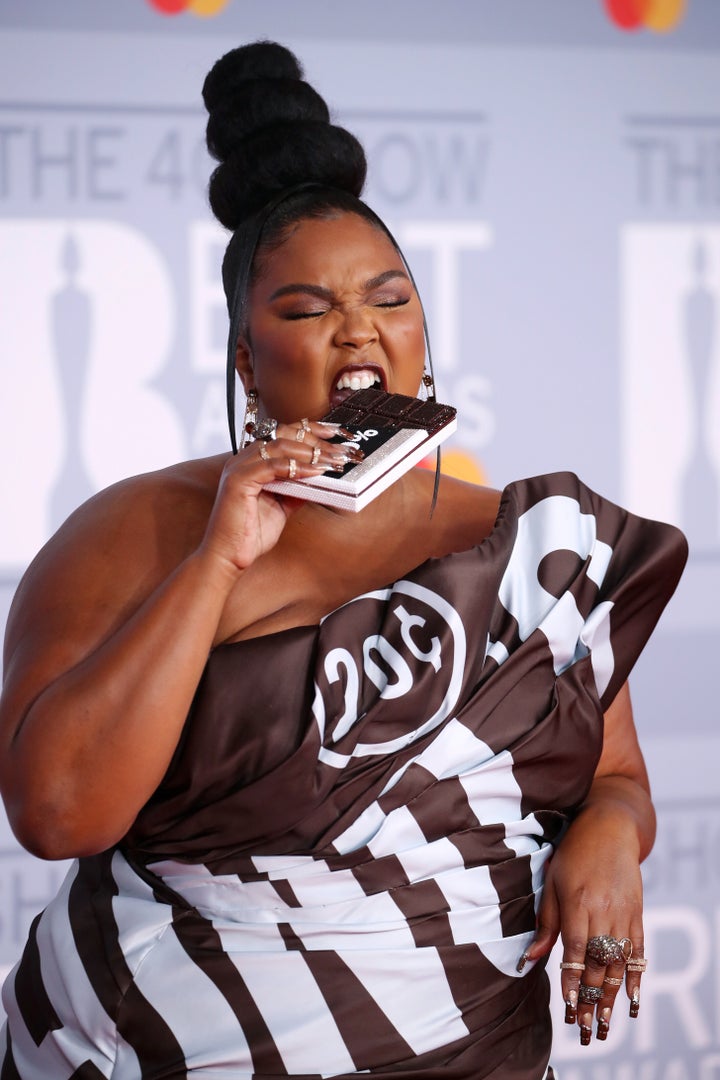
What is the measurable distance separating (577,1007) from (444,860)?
7.3 inches

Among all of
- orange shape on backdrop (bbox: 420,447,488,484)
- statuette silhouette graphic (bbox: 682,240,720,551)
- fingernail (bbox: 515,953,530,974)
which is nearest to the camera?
fingernail (bbox: 515,953,530,974)

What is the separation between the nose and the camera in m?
1.25

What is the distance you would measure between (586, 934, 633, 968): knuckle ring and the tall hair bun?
0.82 meters

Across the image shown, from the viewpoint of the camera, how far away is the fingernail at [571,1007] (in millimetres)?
1180

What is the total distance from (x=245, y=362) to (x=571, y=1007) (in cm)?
72

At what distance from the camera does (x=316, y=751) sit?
44.3 inches

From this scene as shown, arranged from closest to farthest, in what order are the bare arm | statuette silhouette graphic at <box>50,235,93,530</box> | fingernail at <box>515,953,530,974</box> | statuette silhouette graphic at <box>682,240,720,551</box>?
the bare arm < fingernail at <box>515,953,530,974</box> < statuette silhouette graphic at <box>50,235,93,530</box> < statuette silhouette graphic at <box>682,240,720,551</box>

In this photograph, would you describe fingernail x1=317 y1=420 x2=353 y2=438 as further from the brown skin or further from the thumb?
the thumb

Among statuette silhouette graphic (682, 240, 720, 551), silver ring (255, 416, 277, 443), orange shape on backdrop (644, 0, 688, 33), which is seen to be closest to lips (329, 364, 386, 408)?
silver ring (255, 416, 277, 443)

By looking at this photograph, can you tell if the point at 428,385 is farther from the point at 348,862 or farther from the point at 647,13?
the point at 647,13

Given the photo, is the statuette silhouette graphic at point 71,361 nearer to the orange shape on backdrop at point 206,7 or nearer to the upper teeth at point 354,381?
the orange shape on backdrop at point 206,7

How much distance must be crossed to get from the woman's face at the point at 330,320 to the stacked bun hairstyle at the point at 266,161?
0.08 ft

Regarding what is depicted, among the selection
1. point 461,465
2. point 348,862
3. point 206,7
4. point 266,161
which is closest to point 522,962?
point 348,862

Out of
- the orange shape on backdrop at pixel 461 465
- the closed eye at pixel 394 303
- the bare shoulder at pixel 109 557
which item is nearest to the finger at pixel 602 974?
the bare shoulder at pixel 109 557
